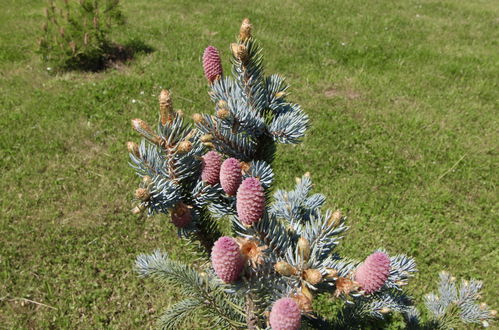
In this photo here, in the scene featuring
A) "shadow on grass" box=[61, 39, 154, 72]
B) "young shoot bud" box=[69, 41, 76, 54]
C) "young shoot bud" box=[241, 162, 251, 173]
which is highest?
"young shoot bud" box=[241, 162, 251, 173]

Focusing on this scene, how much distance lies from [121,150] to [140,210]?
442cm

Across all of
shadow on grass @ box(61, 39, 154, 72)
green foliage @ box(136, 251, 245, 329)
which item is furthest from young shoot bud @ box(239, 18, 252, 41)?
shadow on grass @ box(61, 39, 154, 72)

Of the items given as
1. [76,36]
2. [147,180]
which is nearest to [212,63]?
[147,180]

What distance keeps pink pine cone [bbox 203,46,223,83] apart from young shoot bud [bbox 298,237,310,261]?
66cm

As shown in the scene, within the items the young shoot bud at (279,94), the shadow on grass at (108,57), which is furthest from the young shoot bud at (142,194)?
the shadow on grass at (108,57)

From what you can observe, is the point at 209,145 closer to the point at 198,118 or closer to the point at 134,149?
the point at 198,118

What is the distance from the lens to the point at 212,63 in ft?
4.55

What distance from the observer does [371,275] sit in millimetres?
1139

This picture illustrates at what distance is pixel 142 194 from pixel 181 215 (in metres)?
0.23

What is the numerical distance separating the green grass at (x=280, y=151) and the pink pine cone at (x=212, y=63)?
2.87 meters

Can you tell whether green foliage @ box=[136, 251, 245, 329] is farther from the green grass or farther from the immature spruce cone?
the green grass

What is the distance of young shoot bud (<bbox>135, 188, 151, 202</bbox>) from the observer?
117 centimetres

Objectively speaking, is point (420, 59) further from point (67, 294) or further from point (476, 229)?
point (67, 294)

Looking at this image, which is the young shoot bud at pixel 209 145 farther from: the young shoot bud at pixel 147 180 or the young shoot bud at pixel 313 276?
the young shoot bud at pixel 313 276
